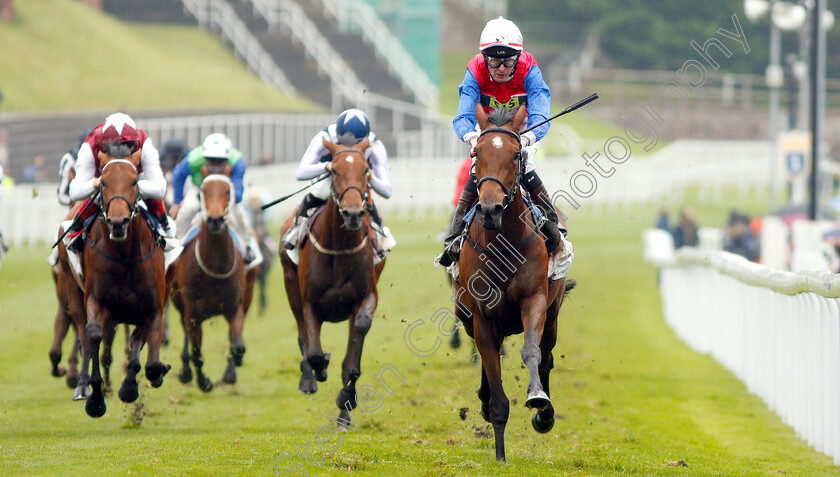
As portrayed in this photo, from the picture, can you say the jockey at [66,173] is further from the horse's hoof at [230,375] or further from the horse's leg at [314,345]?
the horse's leg at [314,345]

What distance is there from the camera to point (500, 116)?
23.7 ft

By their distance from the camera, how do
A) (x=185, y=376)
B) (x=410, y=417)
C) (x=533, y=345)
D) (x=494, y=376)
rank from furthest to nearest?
(x=185, y=376) < (x=410, y=417) < (x=494, y=376) < (x=533, y=345)

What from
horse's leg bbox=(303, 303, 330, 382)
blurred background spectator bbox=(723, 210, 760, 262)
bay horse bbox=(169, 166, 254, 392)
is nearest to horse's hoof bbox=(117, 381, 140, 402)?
horse's leg bbox=(303, 303, 330, 382)

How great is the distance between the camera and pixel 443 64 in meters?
50.9

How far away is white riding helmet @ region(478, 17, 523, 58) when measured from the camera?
763 centimetres

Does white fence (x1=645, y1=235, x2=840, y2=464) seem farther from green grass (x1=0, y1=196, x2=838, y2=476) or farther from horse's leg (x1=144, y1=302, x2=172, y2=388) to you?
horse's leg (x1=144, y1=302, x2=172, y2=388)

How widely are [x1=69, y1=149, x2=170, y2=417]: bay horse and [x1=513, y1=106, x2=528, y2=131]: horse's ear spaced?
101 inches

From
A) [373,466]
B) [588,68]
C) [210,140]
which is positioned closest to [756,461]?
[373,466]

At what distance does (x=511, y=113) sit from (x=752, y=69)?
42438 millimetres

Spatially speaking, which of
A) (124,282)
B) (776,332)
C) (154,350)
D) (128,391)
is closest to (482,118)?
(124,282)

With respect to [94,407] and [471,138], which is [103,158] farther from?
[471,138]

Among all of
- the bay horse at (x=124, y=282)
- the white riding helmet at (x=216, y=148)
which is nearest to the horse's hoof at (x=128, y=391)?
the bay horse at (x=124, y=282)

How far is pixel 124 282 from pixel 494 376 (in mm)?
2683

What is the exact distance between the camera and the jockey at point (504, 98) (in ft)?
25.1
